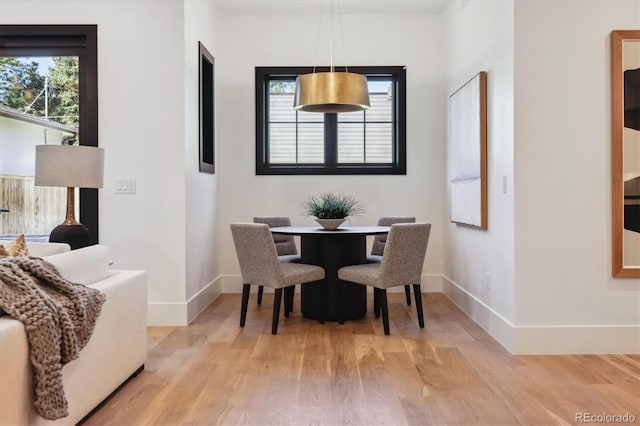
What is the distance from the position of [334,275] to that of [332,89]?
146 cm

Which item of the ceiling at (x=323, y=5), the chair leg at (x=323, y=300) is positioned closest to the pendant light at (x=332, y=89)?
the chair leg at (x=323, y=300)

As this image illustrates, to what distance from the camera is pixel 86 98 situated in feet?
13.0

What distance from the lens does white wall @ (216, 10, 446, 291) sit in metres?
5.32

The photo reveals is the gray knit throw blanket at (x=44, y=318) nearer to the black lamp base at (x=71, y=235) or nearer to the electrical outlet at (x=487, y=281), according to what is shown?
the black lamp base at (x=71, y=235)

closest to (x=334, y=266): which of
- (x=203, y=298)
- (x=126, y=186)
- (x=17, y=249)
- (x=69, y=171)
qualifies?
(x=203, y=298)

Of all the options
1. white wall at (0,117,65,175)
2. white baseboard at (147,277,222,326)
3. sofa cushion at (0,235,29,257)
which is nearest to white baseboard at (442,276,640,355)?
white baseboard at (147,277,222,326)

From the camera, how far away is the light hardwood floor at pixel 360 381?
2.26 m

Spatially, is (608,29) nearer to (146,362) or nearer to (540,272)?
(540,272)

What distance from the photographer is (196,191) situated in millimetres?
4348

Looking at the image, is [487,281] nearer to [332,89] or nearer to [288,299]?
[288,299]

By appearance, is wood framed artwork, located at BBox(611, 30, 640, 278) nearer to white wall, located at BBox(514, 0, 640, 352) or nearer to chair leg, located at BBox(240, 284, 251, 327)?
white wall, located at BBox(514, 0, 640, 352)

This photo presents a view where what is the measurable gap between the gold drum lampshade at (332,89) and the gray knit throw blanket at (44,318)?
2.19 metres

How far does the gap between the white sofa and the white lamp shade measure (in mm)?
693

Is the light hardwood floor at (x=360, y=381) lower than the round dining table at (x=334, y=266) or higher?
lower
